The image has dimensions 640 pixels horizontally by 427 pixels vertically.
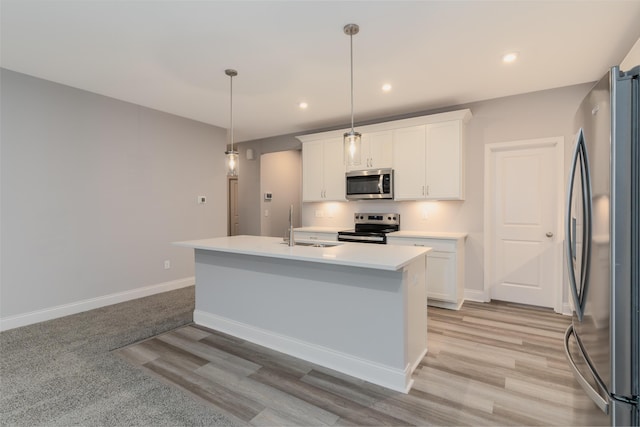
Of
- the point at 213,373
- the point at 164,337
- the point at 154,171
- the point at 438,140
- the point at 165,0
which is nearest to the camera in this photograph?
the point at 165,0

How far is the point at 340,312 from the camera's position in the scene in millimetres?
2379

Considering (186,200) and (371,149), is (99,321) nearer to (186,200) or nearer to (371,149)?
(186,200)

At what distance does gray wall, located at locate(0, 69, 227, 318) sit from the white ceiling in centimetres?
41

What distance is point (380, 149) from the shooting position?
14.7 feet

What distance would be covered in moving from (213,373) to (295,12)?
2748 millimetres

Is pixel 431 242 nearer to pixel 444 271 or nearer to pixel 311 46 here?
pixel 444 271

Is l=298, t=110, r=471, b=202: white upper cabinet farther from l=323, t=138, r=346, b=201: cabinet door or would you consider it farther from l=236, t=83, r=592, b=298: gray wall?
l=236, t=83, r=592, b=298: gray wall

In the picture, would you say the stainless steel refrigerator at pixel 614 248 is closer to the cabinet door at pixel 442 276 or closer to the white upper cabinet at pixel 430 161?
the cabinet door at pixel 442 276

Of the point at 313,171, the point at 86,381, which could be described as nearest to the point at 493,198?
the point at 313,171

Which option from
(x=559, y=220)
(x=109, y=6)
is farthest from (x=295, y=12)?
(x=559, y=220)

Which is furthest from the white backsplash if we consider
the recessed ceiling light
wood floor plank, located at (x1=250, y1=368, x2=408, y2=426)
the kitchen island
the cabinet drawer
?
wood floor plank, located at (x1=250, y1=368, x2=408, y2=426)

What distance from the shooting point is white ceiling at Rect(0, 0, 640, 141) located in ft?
7.29

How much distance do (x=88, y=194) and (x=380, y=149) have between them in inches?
151

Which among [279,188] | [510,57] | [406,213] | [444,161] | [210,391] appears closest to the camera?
[210,391]
